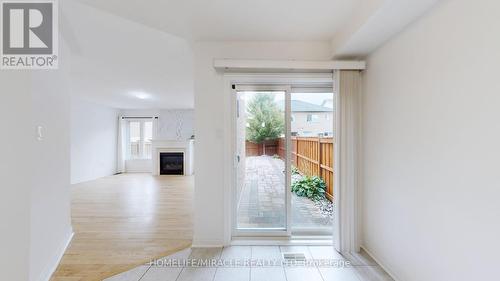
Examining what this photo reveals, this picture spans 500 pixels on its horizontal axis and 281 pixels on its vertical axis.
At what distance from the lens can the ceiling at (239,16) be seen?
2330mm

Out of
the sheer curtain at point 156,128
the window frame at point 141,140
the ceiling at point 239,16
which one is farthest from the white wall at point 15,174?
the window frame at point 141,140

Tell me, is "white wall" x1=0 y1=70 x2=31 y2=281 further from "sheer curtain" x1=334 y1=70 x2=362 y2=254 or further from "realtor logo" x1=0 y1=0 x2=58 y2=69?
"sheer curtain" x1=334 y1=70 x2=362 y2=254

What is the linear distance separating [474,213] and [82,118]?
8.54 metres

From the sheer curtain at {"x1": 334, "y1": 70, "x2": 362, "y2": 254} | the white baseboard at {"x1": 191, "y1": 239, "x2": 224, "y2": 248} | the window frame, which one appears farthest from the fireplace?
the sheer curtain at {"x1": 334, "y1": 70, "x2": 362, "y2": 254}

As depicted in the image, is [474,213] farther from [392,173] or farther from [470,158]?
[392,173]

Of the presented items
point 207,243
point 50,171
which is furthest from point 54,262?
point 207,243

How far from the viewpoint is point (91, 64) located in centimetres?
415

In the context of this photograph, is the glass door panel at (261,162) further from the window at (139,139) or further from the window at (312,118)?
the window at (139,139)

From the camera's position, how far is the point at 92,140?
7820mm

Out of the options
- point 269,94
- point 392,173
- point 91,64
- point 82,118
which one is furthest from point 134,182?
point 392,173

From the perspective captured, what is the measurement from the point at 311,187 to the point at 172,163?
6.18m

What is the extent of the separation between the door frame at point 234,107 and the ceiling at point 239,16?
1.43 feet

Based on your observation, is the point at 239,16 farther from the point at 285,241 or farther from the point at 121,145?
the point at 121,145

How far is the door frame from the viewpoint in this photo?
311 centimetres
